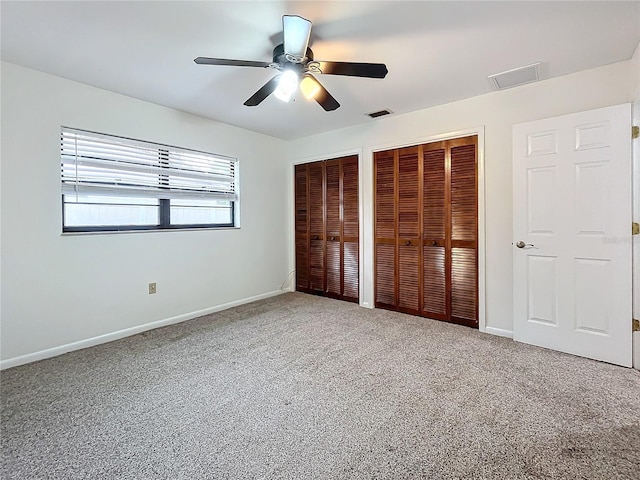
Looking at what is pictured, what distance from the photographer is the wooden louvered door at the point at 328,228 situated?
4.17 meters

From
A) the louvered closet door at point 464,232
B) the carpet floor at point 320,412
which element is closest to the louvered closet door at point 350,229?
the louvered closet door at point 464,232

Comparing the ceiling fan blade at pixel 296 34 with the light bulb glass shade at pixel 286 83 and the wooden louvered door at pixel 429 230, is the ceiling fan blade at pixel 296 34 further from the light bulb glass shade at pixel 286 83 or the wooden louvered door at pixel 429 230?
the wooden louvered door at pixel 429 230

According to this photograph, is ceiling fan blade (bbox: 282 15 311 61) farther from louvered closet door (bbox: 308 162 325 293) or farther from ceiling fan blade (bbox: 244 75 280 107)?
Result: louvered closet door (bbox: 308 162 325 293)

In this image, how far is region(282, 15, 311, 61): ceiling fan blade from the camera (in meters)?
1.71

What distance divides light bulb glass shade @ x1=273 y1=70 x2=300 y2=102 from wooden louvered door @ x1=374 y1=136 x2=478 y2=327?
1832mm

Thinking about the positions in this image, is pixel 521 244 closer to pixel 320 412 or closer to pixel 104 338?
pixel 320 412

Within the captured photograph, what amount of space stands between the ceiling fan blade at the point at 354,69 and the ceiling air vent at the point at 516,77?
1353 millimetres

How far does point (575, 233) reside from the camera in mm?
2543

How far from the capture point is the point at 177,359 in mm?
2535

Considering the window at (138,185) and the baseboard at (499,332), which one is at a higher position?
the window at (138,185)

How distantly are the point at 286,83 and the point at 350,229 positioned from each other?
2.28 meters

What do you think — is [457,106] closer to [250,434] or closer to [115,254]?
[250,434]

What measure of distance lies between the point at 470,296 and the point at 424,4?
2.62 m

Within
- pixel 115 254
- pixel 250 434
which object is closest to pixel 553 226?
pixel 250 434
